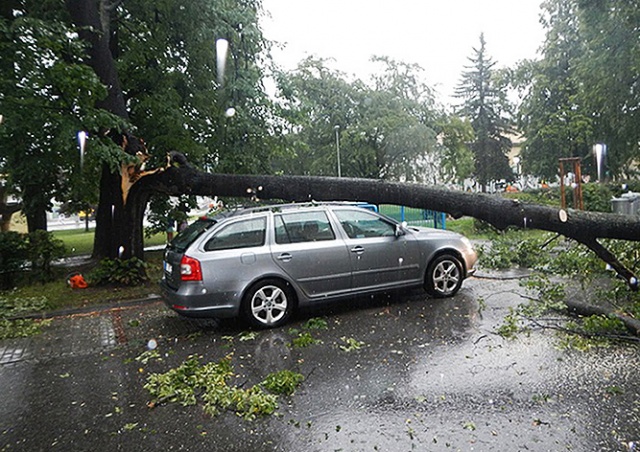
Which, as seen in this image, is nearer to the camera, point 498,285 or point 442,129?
point 498,285

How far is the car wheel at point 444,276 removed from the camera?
6.98m

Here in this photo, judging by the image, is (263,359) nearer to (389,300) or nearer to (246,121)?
(389,300)

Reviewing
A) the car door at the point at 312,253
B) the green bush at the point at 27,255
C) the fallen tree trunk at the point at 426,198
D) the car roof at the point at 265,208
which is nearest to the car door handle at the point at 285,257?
the car door at the point at 312,253

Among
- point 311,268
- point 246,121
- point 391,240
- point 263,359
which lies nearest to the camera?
point 263,359

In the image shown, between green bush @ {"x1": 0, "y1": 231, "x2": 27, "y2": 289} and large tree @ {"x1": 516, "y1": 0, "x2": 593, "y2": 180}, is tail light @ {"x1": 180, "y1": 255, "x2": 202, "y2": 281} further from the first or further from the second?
large tree @ {"x1": 516, "y1": 0, "x2": 593, "y2": 180}

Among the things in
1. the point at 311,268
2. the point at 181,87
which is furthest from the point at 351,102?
the point at 311,268

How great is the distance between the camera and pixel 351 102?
30.2m

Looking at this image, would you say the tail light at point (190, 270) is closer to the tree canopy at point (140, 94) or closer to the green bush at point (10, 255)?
the tree canopy at point (140, 94)

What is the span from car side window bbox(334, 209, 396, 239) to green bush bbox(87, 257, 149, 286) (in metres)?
4.88

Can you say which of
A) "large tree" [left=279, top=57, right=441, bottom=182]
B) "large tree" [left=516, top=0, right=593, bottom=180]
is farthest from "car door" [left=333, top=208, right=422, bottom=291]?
"large tree" [left=516, top=0, right=593, bottom=180]

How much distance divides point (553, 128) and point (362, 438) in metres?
36.3

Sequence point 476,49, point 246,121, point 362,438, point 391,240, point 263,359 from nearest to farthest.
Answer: point 362,438 < point 263,359 < point 391,240 < point 246,121 < point 476,49

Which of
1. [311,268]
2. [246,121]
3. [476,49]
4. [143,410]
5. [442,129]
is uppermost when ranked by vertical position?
[476,49]

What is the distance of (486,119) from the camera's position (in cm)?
4778
